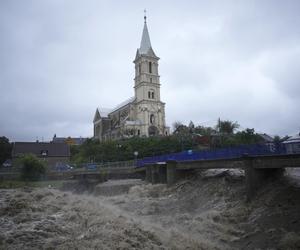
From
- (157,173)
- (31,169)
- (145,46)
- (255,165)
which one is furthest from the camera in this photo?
(145,46)

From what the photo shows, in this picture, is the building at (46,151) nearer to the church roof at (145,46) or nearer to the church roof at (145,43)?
the church roof at (145,46)

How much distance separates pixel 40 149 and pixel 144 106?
40226 millimetres

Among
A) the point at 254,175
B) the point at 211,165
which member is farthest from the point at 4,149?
the point at 254,175

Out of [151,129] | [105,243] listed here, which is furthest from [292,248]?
[151,129]

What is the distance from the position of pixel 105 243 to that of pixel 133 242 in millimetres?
1495

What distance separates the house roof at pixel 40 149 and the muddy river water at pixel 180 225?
73205 mm

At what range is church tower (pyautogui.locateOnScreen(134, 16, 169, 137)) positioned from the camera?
122m

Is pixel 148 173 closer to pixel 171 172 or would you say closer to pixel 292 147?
pixel 171 172

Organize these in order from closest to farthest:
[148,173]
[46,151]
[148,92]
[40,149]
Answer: [148,173] → [46,151] → [40,149] → [148,92]

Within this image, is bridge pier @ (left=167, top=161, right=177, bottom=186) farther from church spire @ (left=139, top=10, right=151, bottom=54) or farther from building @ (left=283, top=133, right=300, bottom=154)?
church spire @ (left=139, top=10, right=151, bottom=54)

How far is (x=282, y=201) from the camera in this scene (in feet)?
76.3

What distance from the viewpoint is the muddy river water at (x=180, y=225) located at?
58.8ft

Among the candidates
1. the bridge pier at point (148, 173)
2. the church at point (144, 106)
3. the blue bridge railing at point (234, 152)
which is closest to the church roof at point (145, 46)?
the church at point (144, 106)

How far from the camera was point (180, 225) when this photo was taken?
79.4 ft
